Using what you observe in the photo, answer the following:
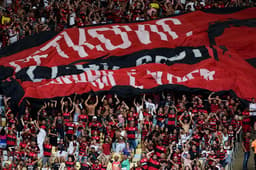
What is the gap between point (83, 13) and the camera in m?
29.0

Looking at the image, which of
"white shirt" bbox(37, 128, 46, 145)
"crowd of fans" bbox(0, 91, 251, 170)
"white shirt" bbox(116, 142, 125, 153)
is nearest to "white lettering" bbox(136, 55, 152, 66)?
"crowd of fans" bbox(0, 91, 251, 170)

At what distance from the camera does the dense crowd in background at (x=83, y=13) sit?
28.8m

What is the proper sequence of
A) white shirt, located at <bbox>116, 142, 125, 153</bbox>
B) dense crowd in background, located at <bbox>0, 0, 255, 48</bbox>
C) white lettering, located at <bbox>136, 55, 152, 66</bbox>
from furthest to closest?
dense crowd in background, located at <bbox>0, 0, 255, 48</bbox>
white lettering, located at <bbox>136, 55, 152, 66</bbox>
white shirt, located at <bbox>116, 142, 125, 153</bbox>

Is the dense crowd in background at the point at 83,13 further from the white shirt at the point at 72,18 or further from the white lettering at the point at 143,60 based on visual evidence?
the white lettering at the point at 143,60

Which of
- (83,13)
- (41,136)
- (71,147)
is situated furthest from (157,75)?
(83,13)

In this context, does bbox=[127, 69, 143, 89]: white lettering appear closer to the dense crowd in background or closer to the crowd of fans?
the crowd of fans

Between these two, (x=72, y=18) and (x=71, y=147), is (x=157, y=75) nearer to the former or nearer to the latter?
(x=71, y=147)

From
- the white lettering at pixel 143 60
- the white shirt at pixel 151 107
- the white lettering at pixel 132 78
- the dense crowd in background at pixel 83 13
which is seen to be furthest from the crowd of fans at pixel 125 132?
the dense crowd in background at pixel 83 13

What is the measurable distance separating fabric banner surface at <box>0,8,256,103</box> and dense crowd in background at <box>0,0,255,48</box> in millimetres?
696

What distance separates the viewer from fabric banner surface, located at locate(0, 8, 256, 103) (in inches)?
997

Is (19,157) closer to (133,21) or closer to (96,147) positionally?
(96,147)

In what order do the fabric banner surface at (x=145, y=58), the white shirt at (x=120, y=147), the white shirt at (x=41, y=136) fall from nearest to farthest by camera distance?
the white shirt at (x=120, y=147) → the white shirt at (x=41, y=136) → the fabric banner surface at (x=145, y=58)

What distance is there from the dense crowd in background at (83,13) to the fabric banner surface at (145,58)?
27.4 inches

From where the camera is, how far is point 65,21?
2902 cm
